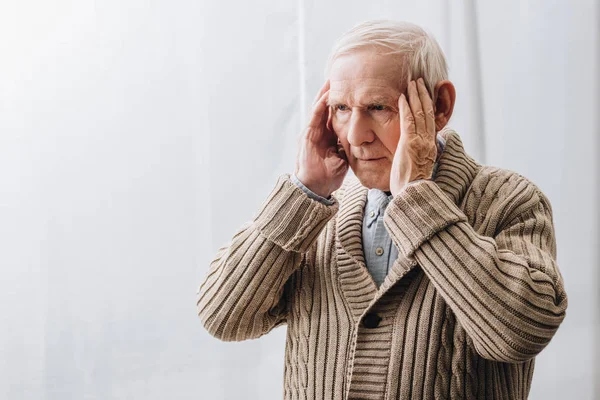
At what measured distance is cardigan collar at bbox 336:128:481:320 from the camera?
1.32 meters

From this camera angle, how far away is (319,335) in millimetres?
1378

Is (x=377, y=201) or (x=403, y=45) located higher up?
(x=403, y=45)

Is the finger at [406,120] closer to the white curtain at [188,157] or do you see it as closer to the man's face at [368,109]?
the man's face at [368,109]

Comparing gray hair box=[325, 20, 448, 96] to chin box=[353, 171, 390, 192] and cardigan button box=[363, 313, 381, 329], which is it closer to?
chin box=[353, 171, 390, 192]

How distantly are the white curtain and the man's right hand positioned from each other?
0.89 metres

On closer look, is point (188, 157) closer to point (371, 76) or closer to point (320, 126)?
point (320, 126)

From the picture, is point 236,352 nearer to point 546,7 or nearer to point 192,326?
point 192,326

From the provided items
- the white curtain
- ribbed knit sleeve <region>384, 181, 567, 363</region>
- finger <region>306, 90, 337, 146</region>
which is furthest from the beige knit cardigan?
the white curtain

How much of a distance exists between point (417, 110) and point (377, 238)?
24cm

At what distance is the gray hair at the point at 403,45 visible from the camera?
132cm

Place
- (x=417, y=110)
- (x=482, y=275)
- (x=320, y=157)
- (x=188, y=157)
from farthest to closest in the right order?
(x=188, y=157)
(x=320, y=157)
(x=417, y=110)
(x=482, y=275)

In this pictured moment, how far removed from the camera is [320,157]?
1409 millimetres

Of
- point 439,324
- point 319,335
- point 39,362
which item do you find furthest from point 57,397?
point 439,324

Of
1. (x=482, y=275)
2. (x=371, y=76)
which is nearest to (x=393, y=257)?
(x=482, y=275)
